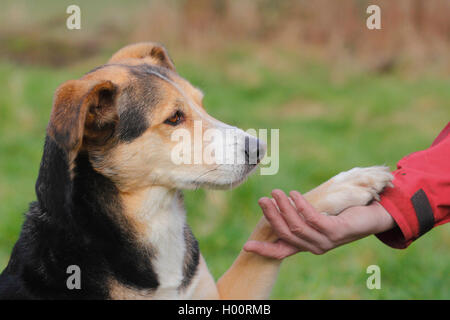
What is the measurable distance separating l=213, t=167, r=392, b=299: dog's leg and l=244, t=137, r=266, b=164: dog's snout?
0.32 metres

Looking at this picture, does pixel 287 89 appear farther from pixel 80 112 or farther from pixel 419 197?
pixel 80 112

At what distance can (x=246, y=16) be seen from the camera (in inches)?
458

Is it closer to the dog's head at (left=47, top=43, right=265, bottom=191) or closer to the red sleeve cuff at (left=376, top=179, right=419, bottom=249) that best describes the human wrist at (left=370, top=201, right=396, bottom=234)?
the red sleeve cuff at (left=376, top=179, right=419, bottom=249)

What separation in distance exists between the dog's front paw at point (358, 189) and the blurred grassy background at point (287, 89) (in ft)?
4.30

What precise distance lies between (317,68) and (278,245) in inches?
332

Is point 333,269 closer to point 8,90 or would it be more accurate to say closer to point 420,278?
point 420,278

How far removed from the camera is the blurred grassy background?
4.73 m

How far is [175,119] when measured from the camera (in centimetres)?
271

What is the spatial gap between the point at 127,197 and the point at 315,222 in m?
0.91

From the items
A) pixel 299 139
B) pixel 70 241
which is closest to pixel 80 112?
pixel 70 241

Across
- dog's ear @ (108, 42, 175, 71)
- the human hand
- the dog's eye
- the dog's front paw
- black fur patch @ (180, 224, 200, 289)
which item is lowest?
black fur patch @ (180, 224, 200, 289)

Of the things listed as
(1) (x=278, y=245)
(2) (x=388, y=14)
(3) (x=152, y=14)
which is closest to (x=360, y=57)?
(2) (x=388, y=14)

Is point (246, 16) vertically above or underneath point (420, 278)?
above

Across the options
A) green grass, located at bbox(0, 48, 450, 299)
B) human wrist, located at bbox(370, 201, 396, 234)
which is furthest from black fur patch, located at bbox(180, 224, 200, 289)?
green grass, located at bbox(0, 48, 450, 299)
